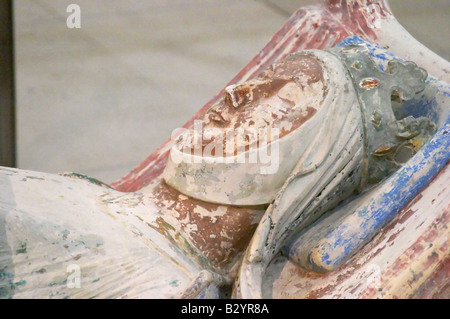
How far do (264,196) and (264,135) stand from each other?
172 millimetres

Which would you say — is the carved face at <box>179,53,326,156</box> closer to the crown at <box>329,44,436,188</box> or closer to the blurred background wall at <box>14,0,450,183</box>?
the crown at <box>329,44,436,188</box>

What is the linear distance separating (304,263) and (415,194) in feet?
1.20

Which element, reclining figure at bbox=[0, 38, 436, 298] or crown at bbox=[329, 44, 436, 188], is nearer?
reclining figure at bbox=[0, 38, 436, 298]

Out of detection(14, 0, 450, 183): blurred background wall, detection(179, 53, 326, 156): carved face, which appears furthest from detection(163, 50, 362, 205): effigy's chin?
detection(14, 0, 450, 183): blurred background wall

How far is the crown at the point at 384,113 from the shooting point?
187 centimetres

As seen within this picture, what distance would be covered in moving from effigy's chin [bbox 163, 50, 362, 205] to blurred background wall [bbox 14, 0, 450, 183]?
214 cm

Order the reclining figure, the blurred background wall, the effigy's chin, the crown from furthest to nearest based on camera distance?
the blurred background wall < the crown < the effigy's chin < the reclining figure

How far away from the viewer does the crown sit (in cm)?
187

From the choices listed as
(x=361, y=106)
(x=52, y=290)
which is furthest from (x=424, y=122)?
(x=52, y=290)

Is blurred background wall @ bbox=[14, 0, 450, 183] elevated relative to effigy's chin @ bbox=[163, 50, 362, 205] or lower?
lower

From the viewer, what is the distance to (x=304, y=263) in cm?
183

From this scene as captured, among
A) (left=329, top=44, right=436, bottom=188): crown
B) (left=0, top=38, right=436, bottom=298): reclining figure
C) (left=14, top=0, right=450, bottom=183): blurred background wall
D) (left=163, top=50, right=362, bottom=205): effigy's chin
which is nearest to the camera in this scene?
(left=0, top=38, right=436, bottom=298): reclining figure
